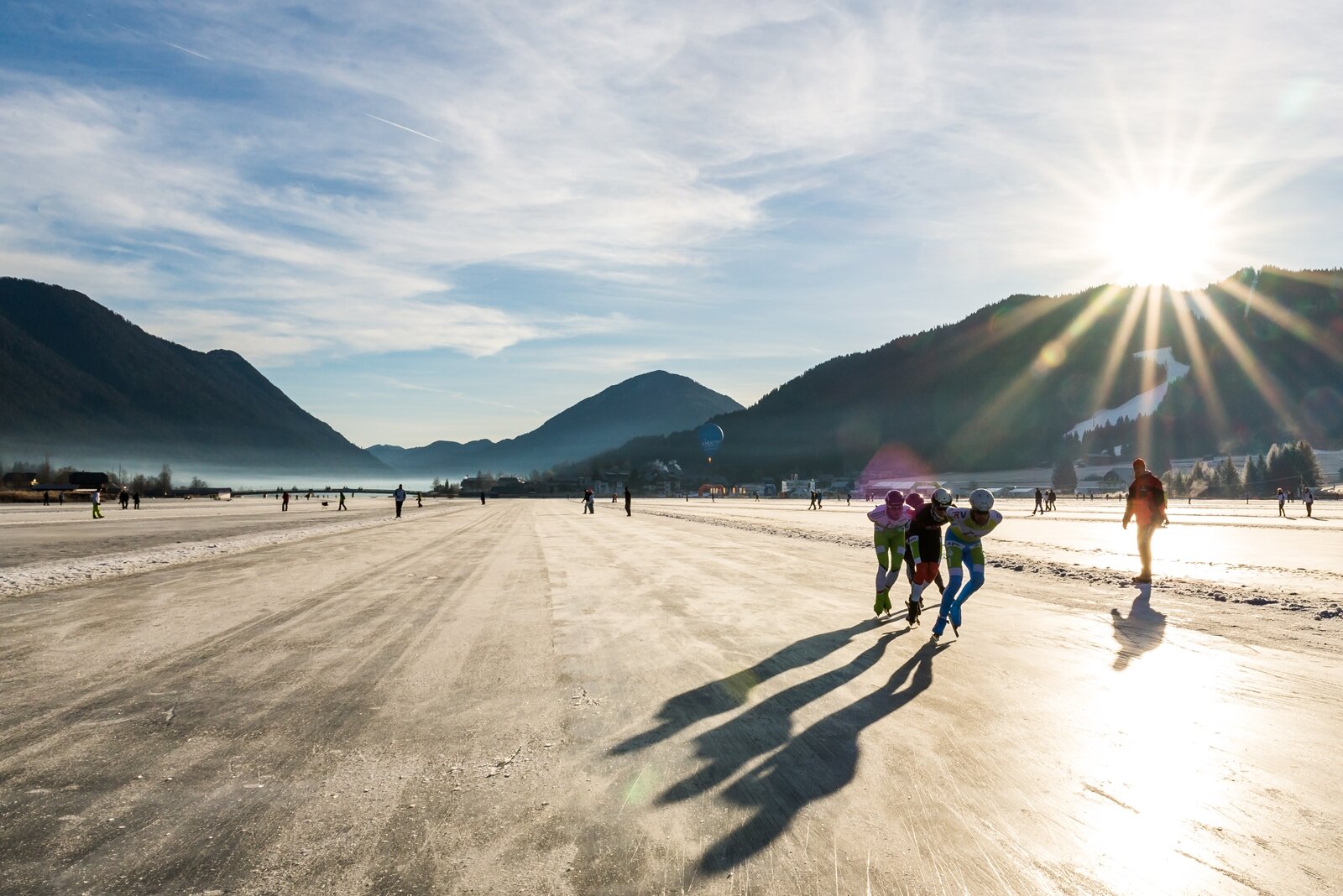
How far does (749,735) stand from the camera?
523 cm

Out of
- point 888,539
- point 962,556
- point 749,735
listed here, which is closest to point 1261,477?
point 888,539

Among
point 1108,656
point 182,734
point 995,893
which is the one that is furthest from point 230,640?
point 1108,656

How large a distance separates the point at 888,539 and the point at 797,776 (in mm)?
6194

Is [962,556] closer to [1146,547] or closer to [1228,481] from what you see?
[1146,547]

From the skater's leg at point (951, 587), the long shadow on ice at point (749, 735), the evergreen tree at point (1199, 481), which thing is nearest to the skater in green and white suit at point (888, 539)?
the skater's leg at point (951, 587)

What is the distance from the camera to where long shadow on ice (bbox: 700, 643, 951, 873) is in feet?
11.9

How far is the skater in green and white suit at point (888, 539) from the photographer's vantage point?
998 cm

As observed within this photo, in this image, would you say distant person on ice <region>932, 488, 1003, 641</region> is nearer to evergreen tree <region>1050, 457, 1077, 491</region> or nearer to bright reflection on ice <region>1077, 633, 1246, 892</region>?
bright reflection on ice <region>1077, 633, 1246, 892</region>

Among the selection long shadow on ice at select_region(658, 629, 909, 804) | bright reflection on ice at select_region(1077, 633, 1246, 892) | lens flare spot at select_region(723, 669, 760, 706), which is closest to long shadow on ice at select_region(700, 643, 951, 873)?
long shadow on ice at select_region(658, 629, 909, 804)

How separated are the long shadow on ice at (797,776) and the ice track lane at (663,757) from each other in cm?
2

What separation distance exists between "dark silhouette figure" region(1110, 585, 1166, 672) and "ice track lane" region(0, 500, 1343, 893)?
77 millimetres

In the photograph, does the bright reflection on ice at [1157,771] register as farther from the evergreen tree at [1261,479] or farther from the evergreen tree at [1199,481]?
the evergreen tree at [1199,481]

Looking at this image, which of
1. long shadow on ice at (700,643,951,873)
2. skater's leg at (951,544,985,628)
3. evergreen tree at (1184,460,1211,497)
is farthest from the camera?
evergreen tree at (1184,460,1211,497)

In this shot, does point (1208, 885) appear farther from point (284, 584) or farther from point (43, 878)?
point (284, 584)
